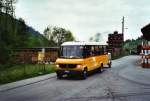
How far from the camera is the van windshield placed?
25320 millimetres

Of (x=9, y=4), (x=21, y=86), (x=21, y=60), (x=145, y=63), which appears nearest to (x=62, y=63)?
(x=21, y=86)

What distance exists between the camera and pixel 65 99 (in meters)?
14.7

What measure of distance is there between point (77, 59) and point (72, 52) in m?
0.88

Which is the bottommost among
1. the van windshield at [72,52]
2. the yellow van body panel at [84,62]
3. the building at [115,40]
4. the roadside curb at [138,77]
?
the roadside curb at [138,77]

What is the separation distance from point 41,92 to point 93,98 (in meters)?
3.09

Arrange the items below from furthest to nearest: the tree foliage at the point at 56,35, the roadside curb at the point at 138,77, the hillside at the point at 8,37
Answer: the tree foliage at the point at 56,35 < the hillside at the point at 8,37 < the roadside curb at the point at 138,77

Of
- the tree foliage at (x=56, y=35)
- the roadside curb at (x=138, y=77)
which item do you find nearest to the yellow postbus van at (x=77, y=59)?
the roadside curb at (x=138, y=77)

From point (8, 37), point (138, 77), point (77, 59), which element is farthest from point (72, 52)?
point (8, 37)

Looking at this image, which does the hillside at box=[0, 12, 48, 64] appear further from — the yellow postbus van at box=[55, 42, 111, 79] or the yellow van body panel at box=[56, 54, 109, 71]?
the yellow postbus van at box=[55, 42, 111, 79]

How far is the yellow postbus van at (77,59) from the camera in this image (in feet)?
80.4

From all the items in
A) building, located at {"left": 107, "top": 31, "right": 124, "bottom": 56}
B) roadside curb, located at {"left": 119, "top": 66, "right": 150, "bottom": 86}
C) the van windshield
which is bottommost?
roadside curb, located at {"left": 119, "top": 66, "right": 150, "bottom": 86}

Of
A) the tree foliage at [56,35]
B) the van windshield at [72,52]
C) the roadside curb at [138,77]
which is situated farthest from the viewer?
the tree foliage at [56,35]

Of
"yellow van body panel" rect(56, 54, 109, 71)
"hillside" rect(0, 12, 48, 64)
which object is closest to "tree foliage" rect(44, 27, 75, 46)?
"hillside" rect(0, 12, 48, 64)

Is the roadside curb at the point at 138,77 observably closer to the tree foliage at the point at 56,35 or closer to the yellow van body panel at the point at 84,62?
the yellow van body panel at the point at 84,62
